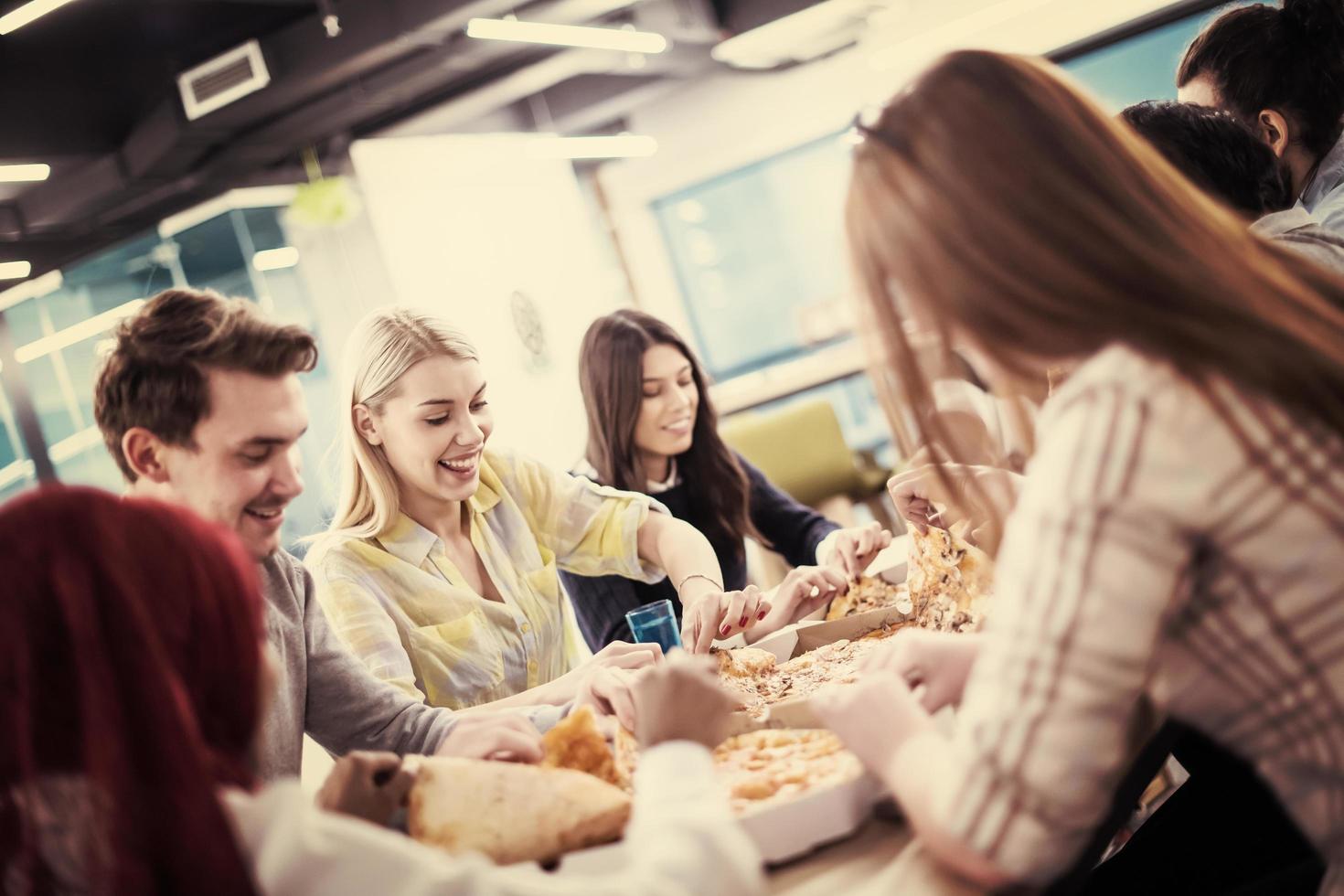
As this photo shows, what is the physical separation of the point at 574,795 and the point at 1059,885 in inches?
17.9

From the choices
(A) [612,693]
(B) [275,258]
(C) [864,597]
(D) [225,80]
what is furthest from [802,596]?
(B) [275,258]

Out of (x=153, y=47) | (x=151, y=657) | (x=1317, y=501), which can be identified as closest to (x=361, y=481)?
(x=151, y=657)

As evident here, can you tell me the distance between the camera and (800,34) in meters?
6.96

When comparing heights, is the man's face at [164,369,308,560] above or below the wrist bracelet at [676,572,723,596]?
above

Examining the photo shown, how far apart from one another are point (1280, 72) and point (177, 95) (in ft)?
16.0

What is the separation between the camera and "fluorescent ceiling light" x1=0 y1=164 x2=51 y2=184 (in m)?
4.85

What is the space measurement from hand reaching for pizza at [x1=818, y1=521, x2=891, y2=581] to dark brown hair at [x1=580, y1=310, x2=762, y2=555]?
28.3 inches

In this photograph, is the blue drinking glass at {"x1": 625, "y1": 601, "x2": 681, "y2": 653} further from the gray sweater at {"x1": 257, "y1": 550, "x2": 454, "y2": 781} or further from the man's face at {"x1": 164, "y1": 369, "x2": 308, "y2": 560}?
the man's face at {"x1": 164, "y1": 369, "x2": 308, "y2": 560}

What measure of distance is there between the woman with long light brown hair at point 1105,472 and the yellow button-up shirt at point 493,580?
45.5 inches

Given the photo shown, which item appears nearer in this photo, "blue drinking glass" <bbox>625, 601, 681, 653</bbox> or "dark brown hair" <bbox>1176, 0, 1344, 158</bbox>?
"blue drinking glass" <bbox>625, 601, 681, 653</bbox>

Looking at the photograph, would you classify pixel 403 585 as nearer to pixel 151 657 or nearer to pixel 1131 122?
pixel 151 657

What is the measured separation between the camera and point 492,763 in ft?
3.76

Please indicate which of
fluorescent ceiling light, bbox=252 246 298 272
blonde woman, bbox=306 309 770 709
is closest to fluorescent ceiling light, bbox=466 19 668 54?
fluorescent ceiling light, bbox=252 246 298 272

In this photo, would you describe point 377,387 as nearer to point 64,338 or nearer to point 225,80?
point 225,80
